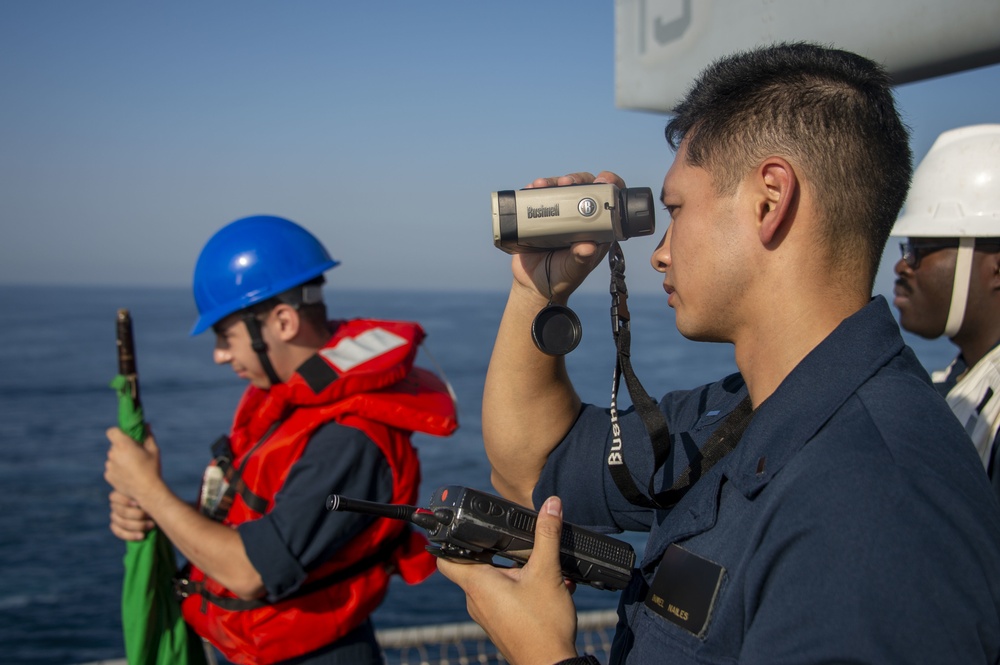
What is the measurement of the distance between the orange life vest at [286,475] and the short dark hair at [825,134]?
82.4 inches

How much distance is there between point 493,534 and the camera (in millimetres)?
1791

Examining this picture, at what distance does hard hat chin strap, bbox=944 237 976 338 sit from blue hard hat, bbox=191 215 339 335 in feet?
8.74

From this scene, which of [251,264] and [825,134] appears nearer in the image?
[825,134]

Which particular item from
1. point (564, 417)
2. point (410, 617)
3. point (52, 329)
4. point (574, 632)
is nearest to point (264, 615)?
point (564, 417)

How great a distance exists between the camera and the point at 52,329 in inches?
1972

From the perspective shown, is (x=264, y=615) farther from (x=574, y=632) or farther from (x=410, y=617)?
(x=410, y=617)

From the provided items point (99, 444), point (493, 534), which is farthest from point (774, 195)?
point (99, 444)

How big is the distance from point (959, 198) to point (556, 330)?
6.68 feet

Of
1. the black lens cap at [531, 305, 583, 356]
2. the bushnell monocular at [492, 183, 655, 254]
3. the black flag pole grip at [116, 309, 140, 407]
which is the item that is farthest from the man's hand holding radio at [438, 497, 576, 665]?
the black flag pole grip at [116, 309, 140, 407]

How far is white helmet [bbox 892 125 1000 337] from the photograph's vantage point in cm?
311

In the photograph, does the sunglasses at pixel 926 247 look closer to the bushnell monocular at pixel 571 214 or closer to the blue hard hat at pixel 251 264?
the bushnell monocular at pixel 571 214

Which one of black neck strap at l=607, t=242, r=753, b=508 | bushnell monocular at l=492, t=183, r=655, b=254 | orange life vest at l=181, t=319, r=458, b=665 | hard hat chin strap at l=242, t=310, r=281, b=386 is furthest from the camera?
hard hat chin strap at l=242, t=310, r=281, b=386

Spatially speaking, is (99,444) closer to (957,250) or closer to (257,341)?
(257,341)

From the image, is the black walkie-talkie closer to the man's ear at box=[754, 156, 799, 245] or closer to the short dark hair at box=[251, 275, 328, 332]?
the man's ear at box=[754, 156, 799, 245]
